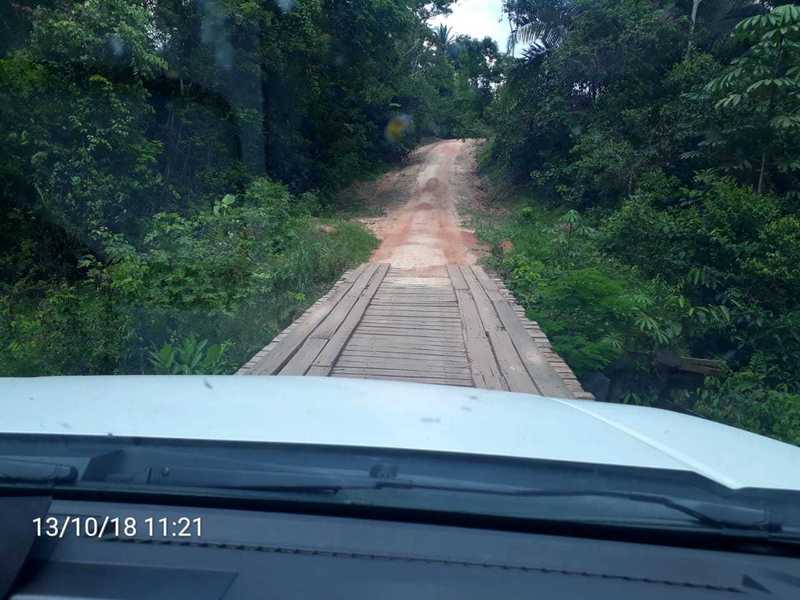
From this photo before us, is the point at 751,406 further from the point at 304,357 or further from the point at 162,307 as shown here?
the point at 162,307

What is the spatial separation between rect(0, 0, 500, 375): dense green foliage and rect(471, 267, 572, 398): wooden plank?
2646mm

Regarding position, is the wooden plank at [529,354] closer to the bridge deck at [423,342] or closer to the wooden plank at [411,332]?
the bridge deck at [423,342]

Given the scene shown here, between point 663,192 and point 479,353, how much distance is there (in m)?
10.1

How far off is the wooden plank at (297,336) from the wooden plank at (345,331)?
264 mm

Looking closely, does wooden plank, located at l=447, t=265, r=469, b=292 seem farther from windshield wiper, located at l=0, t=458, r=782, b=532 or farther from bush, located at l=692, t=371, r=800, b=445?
windshield wiper, located at l=0, t=458, r=782, b=532

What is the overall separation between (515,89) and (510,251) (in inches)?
432

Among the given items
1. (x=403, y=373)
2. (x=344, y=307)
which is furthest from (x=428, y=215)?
(x=403, y=373)

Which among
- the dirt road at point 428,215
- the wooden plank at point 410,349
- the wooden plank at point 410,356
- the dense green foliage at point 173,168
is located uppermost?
the dense green foliage at point 173,168

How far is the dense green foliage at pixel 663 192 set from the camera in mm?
A: 8430

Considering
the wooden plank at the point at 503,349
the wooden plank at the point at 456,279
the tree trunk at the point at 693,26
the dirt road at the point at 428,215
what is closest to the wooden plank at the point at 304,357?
the wooden plank at the point at 503,349

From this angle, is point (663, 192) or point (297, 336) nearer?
point (297, 336)

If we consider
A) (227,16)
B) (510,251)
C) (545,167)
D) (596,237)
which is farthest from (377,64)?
(596,237)

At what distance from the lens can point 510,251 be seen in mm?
14336

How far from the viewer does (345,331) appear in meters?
7.62
